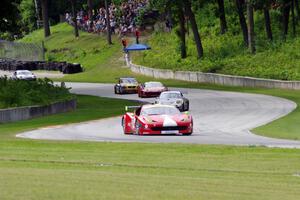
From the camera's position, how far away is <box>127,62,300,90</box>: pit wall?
59.9 m

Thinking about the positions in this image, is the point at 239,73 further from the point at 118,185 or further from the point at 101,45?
the point at 118,185

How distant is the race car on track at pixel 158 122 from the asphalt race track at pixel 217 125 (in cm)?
44

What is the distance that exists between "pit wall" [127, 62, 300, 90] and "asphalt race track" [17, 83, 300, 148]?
12.9 ft

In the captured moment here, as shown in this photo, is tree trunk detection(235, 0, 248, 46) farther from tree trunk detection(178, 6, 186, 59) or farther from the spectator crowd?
the spectator crowd

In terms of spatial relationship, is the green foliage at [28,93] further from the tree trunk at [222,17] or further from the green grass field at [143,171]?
the tree trunk at [222,17]

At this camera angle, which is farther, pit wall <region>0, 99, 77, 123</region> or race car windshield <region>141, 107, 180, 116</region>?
pit wall <region>0, 99, 77, 123</region>

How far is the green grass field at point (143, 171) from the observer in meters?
12.5

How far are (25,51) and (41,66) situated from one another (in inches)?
526

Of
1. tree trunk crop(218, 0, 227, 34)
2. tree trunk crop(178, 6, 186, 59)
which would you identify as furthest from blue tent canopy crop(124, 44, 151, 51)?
tree trunk crop(218, 0, 227, 34)

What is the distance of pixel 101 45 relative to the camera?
105 m

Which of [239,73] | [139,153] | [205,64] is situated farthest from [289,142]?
[205,64]

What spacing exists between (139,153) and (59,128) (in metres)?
14.0

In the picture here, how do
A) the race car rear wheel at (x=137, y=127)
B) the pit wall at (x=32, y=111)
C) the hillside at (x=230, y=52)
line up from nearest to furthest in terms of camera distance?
1. the race car rear wheel at (x=137, y=127)
2. the pit wall at (x=32, y=111)
3. the hillside at (x=230, y=52)

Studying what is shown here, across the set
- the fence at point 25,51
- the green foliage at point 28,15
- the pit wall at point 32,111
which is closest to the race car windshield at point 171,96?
the pit wall at point 32,111
